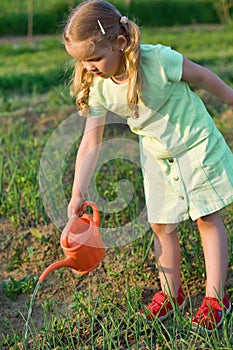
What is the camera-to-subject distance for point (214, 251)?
2.73 meters

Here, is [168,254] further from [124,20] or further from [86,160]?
[124,20]

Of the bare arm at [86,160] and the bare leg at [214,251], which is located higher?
the bare arm at [86,160]

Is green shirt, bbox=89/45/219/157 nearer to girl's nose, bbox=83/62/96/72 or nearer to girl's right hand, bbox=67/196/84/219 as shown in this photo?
girl's nose, bbox=83/62/96/72

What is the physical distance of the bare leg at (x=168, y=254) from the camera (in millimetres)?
2807

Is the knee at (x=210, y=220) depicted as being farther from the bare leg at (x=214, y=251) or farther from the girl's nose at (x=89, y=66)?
the girl's nose at (x=89, y=66)

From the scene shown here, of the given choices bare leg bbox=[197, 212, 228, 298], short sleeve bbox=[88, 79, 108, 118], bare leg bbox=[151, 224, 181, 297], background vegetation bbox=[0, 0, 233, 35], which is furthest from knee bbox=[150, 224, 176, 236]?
background vegetation bbox=[0, 0, 233, 35]

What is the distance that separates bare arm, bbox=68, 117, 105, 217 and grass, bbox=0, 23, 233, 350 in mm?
346

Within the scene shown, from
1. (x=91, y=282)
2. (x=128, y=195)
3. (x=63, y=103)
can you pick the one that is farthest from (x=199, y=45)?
(x=91, y=282)

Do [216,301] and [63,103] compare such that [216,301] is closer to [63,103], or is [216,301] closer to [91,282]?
[91,282]

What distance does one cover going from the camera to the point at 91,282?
3.10 m

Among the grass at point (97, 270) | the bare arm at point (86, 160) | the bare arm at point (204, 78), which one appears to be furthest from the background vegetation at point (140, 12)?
the bare arm at point (204, 78)

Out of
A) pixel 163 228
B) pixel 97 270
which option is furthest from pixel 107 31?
pixel 97 270

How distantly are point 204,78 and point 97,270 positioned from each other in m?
1.01

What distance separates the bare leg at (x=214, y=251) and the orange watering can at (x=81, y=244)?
15.7 inches
